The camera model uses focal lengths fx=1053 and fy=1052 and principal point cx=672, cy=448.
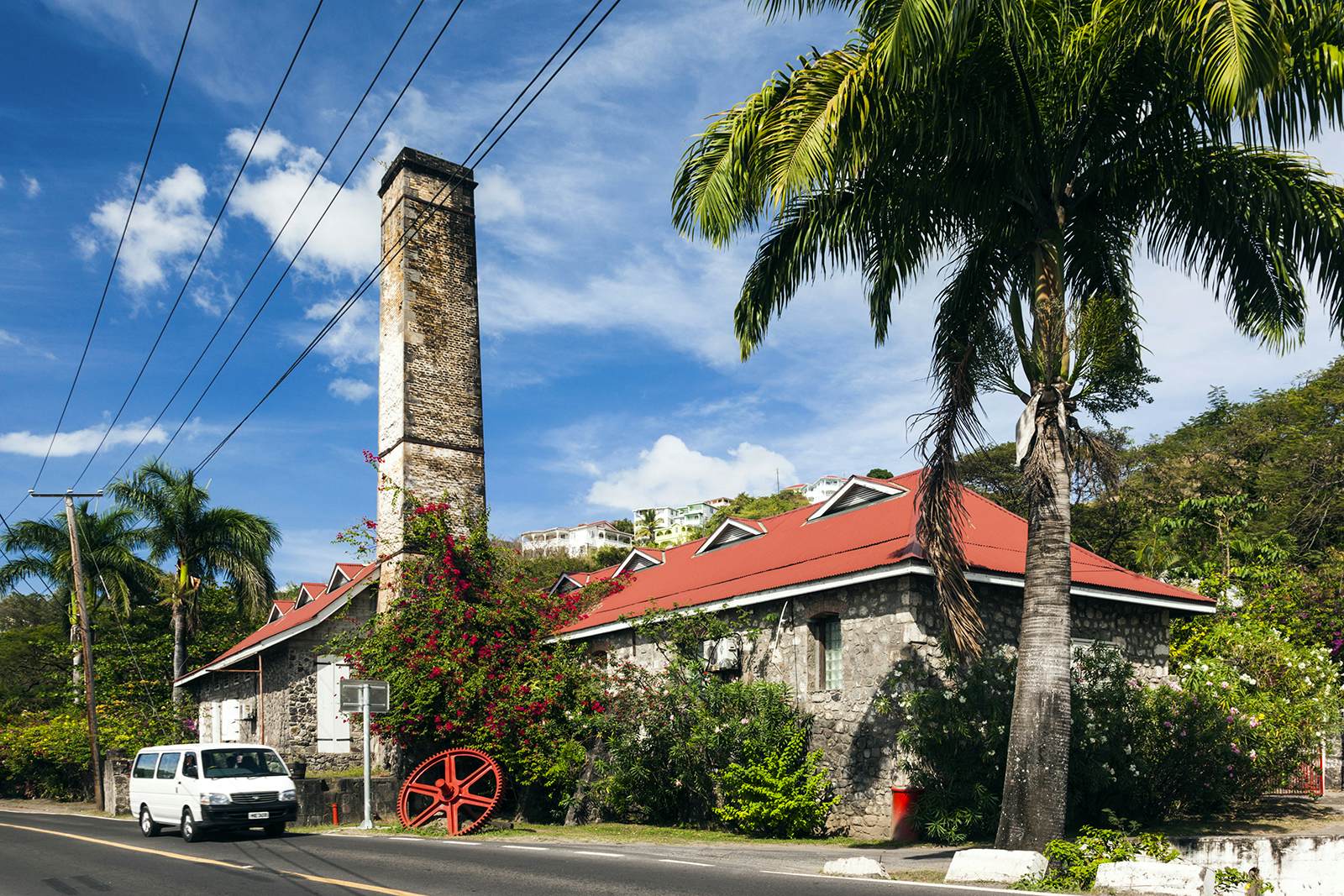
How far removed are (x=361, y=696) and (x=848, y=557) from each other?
31.8ft

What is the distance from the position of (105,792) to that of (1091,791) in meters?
29.4

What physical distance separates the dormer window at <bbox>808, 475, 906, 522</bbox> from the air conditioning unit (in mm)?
4422

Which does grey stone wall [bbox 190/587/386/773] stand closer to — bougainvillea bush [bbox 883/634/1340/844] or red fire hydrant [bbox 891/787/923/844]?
red fire hydrant [bbox 891/787/923/844]

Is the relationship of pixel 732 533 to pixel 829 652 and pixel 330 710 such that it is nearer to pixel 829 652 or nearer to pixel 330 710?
pixel 829 652

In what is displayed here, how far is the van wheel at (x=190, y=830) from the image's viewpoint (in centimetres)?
1731

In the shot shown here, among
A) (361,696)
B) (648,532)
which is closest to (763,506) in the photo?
(648,532)

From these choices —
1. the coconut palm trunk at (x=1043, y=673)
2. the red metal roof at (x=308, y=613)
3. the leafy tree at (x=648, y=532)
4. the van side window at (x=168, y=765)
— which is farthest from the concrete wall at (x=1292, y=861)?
the leafy tree at (x=648, y=532)

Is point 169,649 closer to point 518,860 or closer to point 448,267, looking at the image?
point 448,267

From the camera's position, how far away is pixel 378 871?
12.2 m

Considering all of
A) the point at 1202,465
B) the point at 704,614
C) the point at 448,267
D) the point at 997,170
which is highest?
the point at 448,267

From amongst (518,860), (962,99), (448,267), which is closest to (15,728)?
(448,267)

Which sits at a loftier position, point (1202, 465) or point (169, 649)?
point (1202, 465)

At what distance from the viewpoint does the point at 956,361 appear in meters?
13.3

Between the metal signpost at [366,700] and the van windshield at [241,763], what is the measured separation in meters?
1.75
